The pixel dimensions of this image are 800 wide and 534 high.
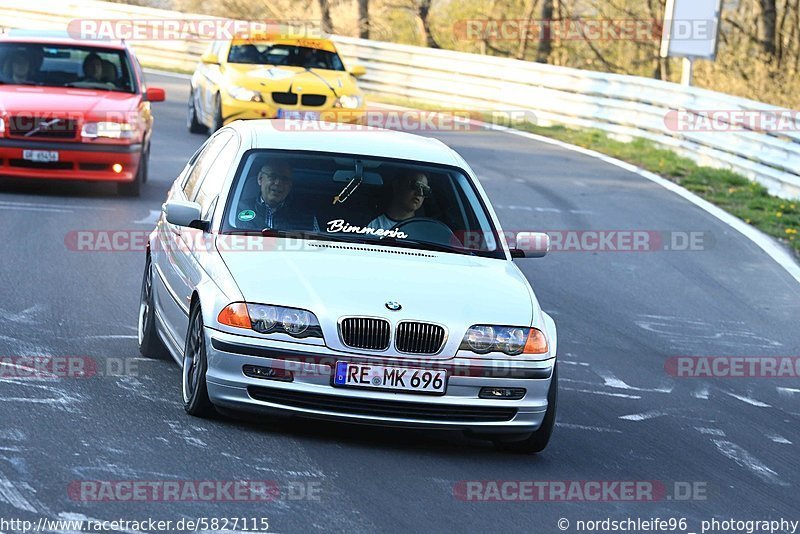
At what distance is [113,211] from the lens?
50.3 ft

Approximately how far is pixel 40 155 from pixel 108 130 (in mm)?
743

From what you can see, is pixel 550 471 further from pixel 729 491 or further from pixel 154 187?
pixel 154 187

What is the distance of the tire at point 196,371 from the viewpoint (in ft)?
23.9

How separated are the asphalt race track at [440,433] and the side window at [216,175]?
1.01m

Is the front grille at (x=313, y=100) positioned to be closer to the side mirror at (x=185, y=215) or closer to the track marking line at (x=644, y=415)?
the track marking line at (x=644, y=415)

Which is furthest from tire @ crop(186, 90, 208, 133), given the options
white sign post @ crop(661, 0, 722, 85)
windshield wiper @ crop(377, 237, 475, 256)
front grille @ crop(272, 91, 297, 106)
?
windshield wiper @ crop(377, 237, 475, 256)

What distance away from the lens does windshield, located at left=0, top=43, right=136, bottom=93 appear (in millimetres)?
16500

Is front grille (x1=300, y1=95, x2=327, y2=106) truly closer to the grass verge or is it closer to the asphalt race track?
the grass verge

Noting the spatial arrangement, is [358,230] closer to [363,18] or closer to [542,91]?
[542,91]

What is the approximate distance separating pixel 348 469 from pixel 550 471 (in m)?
1.03

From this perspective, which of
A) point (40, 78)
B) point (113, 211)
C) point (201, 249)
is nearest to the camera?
point (201, 249)

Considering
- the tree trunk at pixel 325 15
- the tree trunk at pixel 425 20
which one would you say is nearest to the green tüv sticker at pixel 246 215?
the tree trunk at pixel 425 20

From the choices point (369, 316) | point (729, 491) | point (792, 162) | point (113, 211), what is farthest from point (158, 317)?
point (792, 162)

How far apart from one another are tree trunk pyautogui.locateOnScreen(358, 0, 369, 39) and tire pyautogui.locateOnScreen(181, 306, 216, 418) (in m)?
34.7
